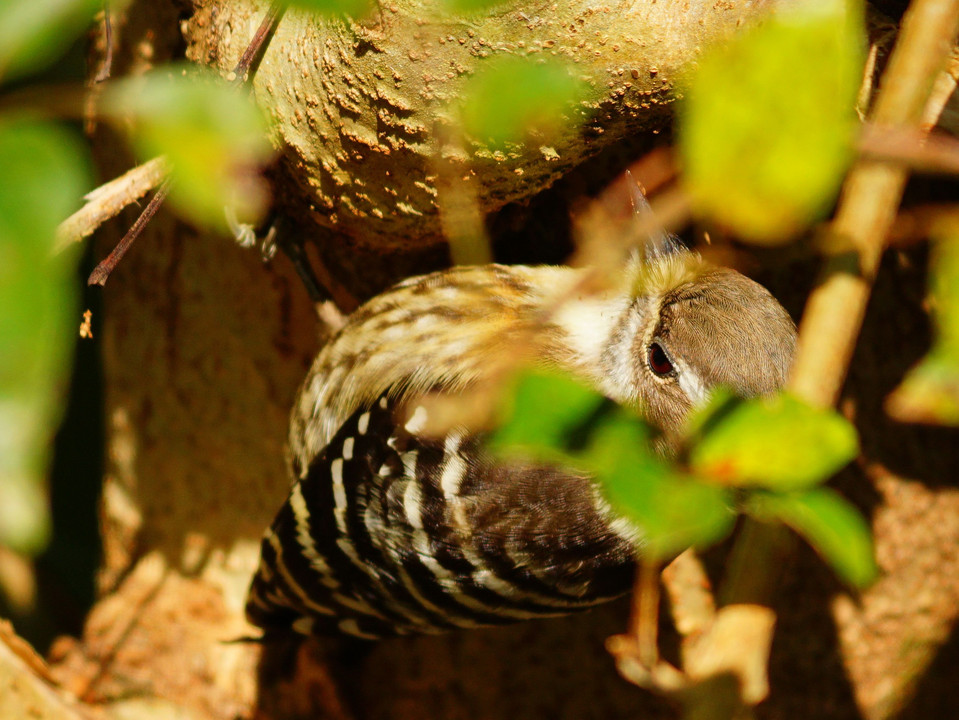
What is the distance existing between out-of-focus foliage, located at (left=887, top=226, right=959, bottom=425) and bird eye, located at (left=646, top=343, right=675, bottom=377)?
2.78 feet

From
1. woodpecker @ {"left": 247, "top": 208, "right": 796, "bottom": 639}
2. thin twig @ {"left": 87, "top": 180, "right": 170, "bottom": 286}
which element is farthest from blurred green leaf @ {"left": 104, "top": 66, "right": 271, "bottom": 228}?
woodpecker @ {"left": 247, "top": 208, "right": 796, "bottom": 639}

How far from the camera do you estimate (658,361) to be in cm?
146

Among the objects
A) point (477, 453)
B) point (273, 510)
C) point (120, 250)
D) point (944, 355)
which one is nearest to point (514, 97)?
Answer: point (944, 355)

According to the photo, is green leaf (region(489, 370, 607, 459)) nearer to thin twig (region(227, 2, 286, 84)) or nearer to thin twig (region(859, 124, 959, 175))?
thin twig (region(859, 124, 959, 175))

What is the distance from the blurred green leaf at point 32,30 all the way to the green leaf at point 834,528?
19.1 inches

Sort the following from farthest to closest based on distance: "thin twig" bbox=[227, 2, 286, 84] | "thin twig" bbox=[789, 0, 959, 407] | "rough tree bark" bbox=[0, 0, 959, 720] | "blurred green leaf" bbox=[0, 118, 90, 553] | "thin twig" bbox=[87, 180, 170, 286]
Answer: "rough tree bark" bbox=[0, 0, 959, 720] → "thin twig" bbox=[227, 2, 286, 84] → "thin twig" bbox=[87, 180, 170, 286] → "thin twig" bbox=[789, 0, 959, 407] → "blurred green leaf" bbox=[0, 118, 90, 553]

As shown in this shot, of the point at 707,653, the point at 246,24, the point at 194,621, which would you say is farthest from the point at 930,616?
the point at 246,24

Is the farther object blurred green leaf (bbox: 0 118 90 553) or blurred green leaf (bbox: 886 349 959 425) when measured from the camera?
blurred green leaf (bbox: 886 349 959 425)

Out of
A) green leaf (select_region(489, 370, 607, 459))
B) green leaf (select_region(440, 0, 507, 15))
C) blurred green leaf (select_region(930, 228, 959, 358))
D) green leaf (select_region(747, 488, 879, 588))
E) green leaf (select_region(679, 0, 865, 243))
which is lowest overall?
green leaf (select_region(747, 488, 879, 588))

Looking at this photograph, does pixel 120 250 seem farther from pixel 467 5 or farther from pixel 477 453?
pixel 467 5

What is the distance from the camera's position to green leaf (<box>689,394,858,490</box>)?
A: 523 mm

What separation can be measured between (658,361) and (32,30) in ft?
3.75

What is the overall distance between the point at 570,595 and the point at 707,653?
763 mm

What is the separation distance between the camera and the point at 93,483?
10.5 ft
